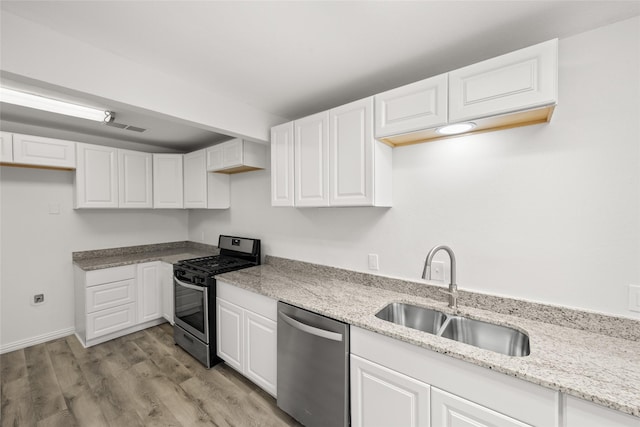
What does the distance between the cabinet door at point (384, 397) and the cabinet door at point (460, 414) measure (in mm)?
34

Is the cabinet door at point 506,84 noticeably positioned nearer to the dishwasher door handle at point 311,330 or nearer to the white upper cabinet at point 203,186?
the dishwasher door handle at point 311,330

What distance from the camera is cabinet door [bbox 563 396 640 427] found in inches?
34.2

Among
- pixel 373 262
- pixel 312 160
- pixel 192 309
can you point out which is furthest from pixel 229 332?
pixel 312 160

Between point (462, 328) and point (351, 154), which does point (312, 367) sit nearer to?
point (462, 328)

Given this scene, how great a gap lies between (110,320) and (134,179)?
5.48ft

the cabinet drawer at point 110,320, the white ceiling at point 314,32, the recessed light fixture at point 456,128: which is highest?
the white ceiling at point 314,32

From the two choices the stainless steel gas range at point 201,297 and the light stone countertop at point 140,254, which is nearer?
the stainless steel gas range at point 201,297

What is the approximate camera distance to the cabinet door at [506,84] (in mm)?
1212

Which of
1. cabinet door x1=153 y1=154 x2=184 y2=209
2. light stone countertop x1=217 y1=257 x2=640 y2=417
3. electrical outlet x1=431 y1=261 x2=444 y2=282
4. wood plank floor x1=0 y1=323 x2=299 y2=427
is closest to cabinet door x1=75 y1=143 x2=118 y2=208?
cabinet door x1=153 y1=154 x2=184 y2=209

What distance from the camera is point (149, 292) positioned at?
3264 mm

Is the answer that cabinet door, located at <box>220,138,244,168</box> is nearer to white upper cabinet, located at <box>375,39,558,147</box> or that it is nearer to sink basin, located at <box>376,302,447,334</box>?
white upper cabinet, located at <box>375,39,558,147</box>

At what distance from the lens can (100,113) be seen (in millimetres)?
2297

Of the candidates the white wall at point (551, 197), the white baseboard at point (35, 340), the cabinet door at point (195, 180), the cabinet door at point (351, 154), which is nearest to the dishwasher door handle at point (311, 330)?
the white wall at point (551, 197)

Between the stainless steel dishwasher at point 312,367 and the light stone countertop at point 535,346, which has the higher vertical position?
the light stone countertop at point 535,346
